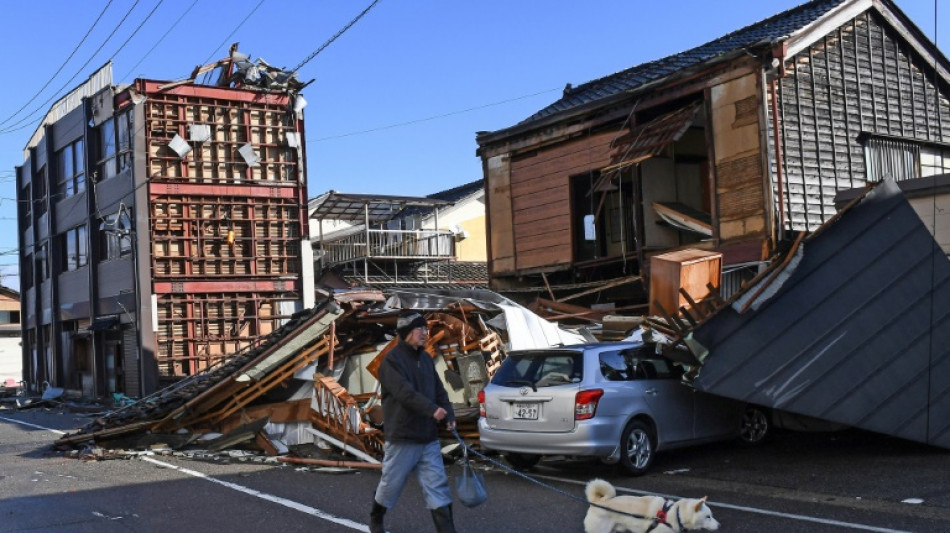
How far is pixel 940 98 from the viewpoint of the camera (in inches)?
724

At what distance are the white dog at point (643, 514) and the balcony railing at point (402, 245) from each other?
90.8ft

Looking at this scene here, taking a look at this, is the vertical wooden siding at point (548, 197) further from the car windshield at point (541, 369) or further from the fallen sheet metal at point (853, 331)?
the car windshield at point (541, 369)

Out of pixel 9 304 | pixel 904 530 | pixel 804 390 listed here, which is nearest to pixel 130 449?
pixel 804 390

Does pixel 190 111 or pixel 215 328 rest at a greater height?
pixel 190 111

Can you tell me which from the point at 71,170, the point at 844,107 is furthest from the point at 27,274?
the point at 844,107

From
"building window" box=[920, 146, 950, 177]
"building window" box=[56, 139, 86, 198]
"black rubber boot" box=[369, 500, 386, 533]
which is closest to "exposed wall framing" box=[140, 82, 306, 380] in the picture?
"building window" box=[56, 139, 86, 198]

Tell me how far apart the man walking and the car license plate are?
3.32m

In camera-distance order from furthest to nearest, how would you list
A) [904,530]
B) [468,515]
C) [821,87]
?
1. [821,87]
2. [468,515]
3. [904,530]

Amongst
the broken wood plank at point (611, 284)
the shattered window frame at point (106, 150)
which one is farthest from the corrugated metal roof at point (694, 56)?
the shattered window frame at point (106, 150)

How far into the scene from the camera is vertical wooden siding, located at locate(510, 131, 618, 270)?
1867 centimetres

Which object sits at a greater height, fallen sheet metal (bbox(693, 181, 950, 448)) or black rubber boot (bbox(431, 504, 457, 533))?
fallen sheet metal (bbox(693, 181, 950, 448))

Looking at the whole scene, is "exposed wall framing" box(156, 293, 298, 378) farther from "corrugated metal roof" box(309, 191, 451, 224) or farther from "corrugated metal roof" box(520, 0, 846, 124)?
"corrugated metal roof" box(520, 0, 846, 124)

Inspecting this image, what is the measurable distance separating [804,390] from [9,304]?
51.0m

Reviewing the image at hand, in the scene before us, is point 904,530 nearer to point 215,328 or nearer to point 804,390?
point 804,390
